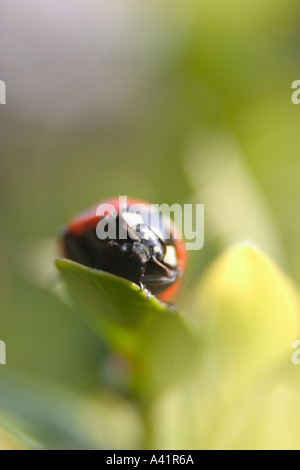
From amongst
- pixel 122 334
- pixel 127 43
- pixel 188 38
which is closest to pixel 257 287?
pixel 122 334

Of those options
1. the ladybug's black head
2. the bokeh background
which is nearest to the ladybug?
the ladybug's black head

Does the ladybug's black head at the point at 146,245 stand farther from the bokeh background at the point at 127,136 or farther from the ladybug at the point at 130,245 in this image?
the bokeh background at the point at 127,136

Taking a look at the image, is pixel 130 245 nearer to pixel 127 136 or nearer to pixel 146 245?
pixel 146 245

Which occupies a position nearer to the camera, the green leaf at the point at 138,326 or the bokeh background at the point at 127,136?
the green leaf at the point at 138,326

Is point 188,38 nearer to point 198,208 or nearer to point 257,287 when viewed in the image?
point 198,208

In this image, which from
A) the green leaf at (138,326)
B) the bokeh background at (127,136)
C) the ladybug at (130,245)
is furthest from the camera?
the bokeh background at (127,136)

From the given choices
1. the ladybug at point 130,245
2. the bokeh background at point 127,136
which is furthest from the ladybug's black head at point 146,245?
the bokeh background at point 127,136
